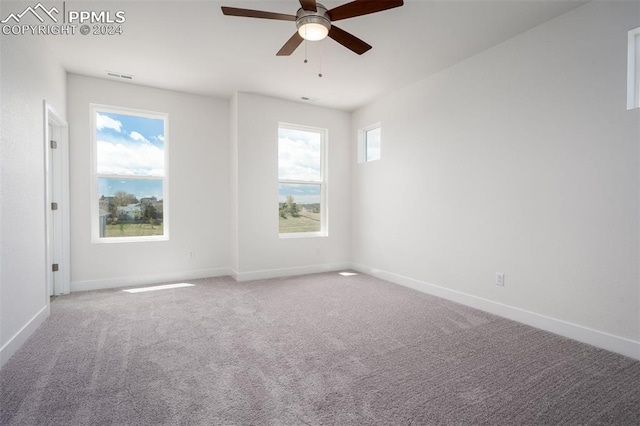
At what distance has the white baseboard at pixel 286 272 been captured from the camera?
4.51m

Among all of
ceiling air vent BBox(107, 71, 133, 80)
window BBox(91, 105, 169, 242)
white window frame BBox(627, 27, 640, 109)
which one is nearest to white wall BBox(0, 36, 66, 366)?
ceiling air vent BBox(107, 71, 133, 80)

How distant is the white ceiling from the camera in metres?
2.56

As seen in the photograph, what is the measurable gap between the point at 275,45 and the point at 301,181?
229cm

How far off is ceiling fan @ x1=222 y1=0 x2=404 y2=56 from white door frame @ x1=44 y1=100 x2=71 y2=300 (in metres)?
2.93

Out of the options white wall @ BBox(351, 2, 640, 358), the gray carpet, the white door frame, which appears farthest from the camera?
the white door frame

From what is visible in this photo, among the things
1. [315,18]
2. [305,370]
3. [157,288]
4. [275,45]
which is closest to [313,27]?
[315,18]

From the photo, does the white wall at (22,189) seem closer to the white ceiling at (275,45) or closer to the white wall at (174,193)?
the white ceiling at (275,45)

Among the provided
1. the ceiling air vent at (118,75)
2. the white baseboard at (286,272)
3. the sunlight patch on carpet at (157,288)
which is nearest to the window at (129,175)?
the ceiling air vent at (118,75)

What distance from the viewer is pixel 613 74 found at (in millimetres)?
Answer: 2355

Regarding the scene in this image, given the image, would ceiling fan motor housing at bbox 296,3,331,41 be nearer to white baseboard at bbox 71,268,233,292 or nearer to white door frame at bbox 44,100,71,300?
white door frame at bbox 44,100,71,300

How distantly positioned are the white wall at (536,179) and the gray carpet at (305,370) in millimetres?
379

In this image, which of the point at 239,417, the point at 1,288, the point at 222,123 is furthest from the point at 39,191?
the point at 239,417

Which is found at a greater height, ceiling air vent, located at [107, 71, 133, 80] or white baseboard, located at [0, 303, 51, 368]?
ceiling air vent, located at [107, 71, 133, 80]

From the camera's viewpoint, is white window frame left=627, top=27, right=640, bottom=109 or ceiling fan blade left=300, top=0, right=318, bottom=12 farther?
white window frame left=627, top=27, right=640, bottom=109
